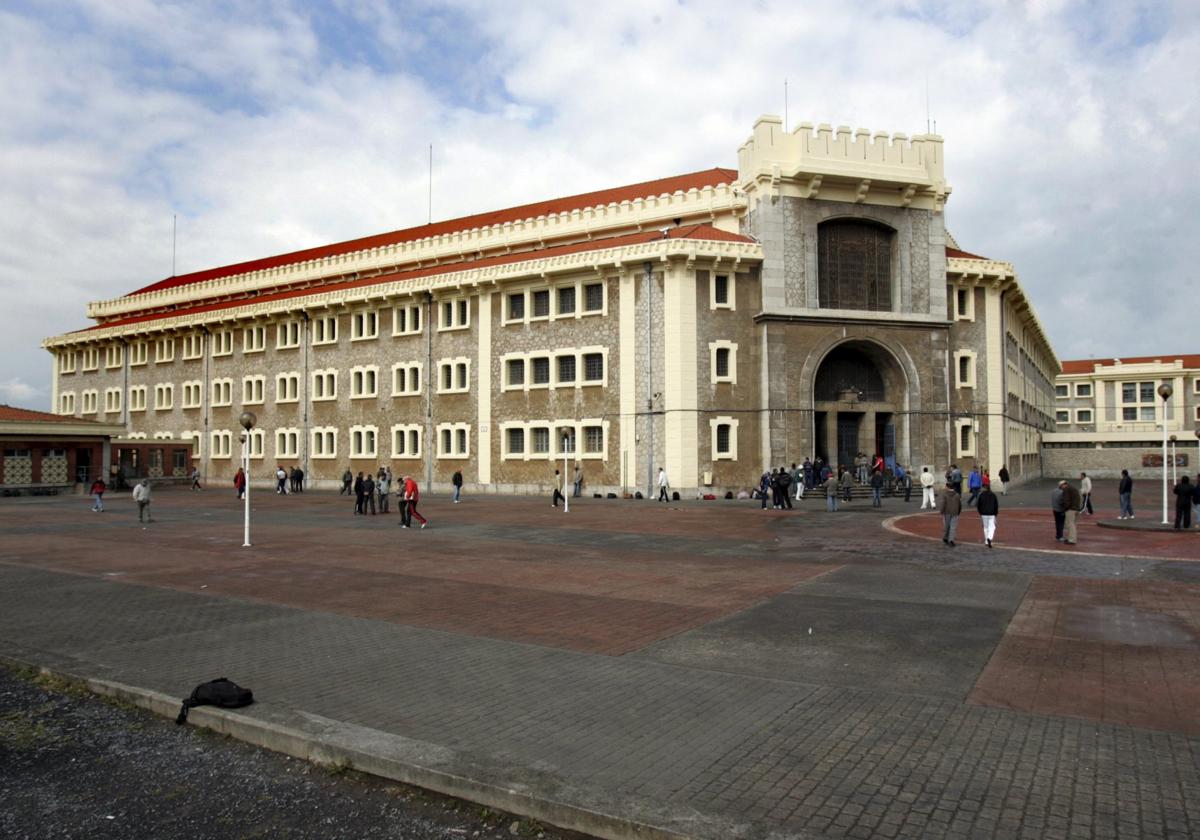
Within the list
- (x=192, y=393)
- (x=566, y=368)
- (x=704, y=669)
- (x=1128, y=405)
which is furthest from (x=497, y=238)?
(x=1128, y=405)

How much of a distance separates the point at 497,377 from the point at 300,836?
1638 inches

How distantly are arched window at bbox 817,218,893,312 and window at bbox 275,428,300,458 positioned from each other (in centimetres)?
3482

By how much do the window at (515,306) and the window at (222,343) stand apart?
25.6 metres

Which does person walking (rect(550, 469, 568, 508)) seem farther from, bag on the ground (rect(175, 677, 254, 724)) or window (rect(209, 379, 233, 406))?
window (rect(209, 379, 233, 406))

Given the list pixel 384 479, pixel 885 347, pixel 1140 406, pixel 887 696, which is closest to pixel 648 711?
pixel 887 696

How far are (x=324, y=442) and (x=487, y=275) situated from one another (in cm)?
1725

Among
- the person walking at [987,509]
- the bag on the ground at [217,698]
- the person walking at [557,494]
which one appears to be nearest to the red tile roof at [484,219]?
the person walking at [557,494]

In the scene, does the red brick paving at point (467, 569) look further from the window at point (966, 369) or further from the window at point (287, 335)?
the window at point (287, 335)

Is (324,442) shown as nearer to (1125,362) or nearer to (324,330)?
(324,330)

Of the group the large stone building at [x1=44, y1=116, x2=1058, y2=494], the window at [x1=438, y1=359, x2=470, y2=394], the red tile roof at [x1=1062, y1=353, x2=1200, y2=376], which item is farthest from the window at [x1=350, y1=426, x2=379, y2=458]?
the red tile roof at [x1=1062, y1=353, x2=1200, y2=376]

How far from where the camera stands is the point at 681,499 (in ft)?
128

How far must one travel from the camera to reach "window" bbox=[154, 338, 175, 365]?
2522 inches

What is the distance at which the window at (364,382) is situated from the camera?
→ 51.6 metres

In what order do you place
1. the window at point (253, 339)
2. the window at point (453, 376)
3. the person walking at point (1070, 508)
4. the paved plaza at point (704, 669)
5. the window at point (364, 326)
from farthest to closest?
the window at point (253, 339) < the window at point (364, 326) < the window at point (453, 376) < the person walking at point (1070, 508) < the paved plaza at point (704, 669)
